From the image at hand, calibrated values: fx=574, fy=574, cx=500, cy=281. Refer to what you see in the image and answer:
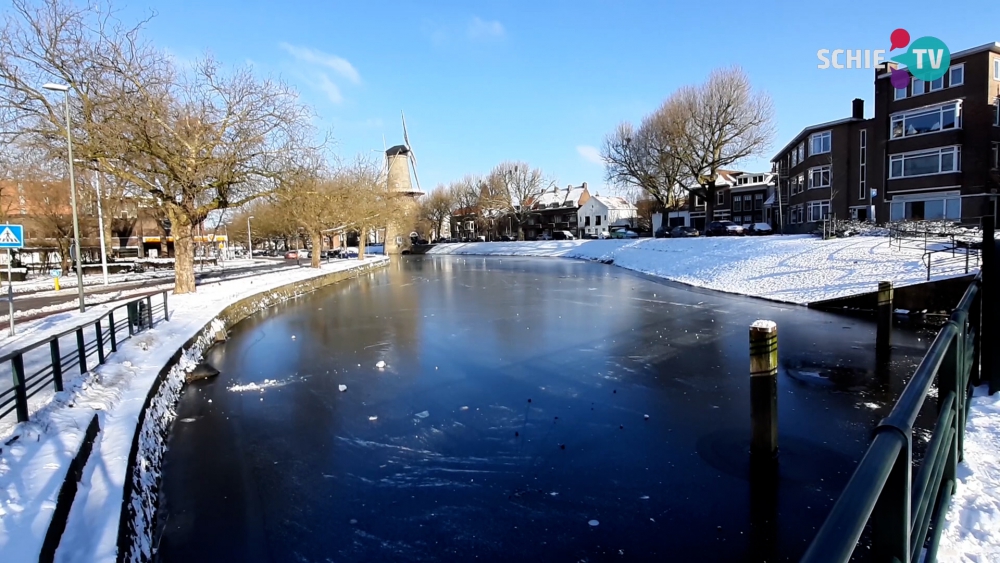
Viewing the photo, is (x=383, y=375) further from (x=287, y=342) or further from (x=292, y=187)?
(x=292, y=187)

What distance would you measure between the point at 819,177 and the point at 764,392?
1801 inches

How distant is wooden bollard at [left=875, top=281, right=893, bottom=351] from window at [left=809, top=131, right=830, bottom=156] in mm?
38576

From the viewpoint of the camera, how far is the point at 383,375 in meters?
10.5

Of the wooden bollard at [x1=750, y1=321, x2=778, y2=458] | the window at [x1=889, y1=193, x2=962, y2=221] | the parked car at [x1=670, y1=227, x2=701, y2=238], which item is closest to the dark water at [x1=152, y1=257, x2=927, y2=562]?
the wooden bollard at [x1=750, y1=321, x2=778, y2=458]

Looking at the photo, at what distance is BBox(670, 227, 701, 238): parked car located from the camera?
50.8m

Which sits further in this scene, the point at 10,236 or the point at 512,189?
the point at 512,189

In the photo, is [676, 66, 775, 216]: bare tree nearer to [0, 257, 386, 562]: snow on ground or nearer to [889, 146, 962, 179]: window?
[889, 146, 962, 179]: window

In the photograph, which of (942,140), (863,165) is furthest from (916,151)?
(863,165)

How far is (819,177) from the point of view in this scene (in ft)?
148

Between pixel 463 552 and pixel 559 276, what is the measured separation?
29376mm

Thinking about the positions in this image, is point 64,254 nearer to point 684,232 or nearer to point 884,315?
point 884,315

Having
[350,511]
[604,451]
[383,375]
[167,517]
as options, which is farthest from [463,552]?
[383,375]

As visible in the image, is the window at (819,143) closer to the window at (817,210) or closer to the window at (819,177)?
the window at (819,177)

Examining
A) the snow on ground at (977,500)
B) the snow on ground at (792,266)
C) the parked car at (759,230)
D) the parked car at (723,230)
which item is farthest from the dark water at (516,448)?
the parked car at (759,230)
